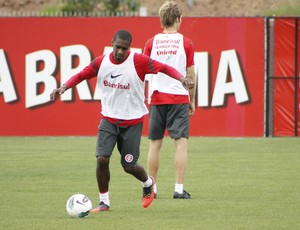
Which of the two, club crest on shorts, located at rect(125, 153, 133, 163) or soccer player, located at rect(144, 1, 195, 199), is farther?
soccer player, located at rect(144, 1, 195, 199)

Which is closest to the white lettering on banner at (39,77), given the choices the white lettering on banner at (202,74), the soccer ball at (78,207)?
the white lettering on banner at (202,74)

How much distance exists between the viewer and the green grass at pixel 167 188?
10.3 m

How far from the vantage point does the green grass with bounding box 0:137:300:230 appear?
10.3 meters

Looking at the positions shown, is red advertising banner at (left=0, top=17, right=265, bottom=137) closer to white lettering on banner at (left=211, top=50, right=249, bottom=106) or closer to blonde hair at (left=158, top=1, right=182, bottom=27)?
white lettering on banner at (left=211, top=50, right=249, bottom=106)

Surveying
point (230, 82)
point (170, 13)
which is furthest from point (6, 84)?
point (170, 13)

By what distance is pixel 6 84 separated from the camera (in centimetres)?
2308

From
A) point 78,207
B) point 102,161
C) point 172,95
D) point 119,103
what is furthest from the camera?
point 172,95

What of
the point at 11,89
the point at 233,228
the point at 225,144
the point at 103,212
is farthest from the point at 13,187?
the point at 11,89

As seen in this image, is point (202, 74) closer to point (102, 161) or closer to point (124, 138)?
point (124, 138)

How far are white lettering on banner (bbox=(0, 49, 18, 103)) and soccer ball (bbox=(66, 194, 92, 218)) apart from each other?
1283 centimetres

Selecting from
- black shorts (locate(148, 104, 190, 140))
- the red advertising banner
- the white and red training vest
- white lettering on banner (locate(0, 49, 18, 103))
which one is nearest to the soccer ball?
the white and red training vest

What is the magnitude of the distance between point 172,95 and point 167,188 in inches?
59.2

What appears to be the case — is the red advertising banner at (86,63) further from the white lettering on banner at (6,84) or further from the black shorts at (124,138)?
the black shorts at (124,138)

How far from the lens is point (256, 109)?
2292 centimetres
